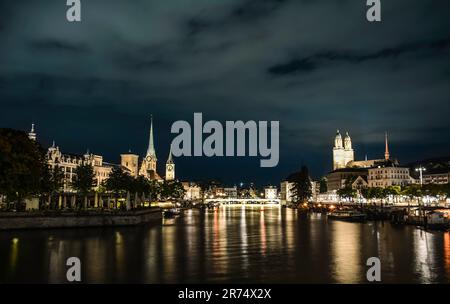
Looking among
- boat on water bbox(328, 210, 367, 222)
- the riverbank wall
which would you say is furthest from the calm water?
boat on water bbox(328, 210, 367, 222)

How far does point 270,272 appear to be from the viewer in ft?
122

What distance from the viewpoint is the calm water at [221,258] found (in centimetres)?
3528

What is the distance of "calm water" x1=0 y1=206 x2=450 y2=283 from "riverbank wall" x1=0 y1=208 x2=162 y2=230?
24.8ft

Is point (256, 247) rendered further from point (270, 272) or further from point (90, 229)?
point (90, 229)

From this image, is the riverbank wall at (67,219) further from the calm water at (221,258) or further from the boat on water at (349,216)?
the boat on water at (349,216)

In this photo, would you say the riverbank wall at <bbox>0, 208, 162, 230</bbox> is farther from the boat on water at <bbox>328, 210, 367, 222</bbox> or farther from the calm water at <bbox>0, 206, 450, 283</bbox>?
the boat on water at <bbox>328, 210, 367, 222</bbox>

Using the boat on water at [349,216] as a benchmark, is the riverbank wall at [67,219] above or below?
above

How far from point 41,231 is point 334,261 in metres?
52.0

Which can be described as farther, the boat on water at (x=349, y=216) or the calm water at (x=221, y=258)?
the boat on water at (x=349, y=216)

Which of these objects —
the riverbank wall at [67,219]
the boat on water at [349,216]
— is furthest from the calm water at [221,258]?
the boat on water at [349,216]

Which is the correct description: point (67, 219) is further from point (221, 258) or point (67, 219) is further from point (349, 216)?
point (349, 216)

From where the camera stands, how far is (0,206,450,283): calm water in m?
35.3

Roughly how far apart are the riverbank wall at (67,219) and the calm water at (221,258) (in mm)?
7547
